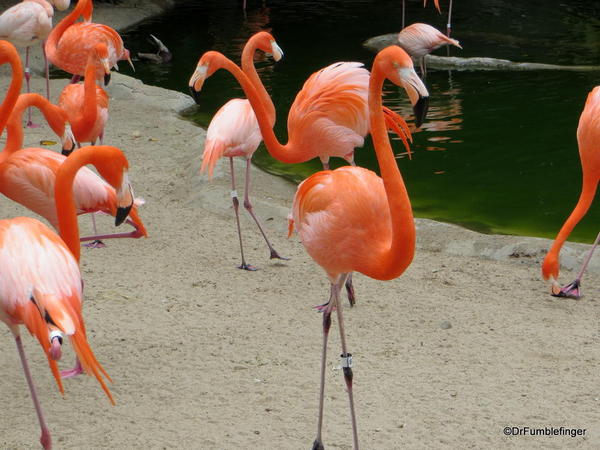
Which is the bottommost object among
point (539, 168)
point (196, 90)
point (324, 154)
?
point (539, 168)

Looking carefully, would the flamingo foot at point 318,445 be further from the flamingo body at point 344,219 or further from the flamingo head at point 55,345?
the flamingo head at point 55,345

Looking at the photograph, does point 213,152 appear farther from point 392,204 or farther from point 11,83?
point 392,204

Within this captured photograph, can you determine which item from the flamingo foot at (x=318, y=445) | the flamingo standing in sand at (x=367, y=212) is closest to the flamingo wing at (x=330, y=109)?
the flamingo standing in sand at (x=367, y=212)

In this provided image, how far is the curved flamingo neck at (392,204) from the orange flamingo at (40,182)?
1.59 meters

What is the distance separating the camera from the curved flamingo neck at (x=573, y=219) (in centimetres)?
457

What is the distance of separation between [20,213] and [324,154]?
2070 millimetres

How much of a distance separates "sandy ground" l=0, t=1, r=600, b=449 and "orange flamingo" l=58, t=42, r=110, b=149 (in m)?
0.58

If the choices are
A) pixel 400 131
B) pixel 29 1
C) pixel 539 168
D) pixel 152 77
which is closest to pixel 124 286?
pixel 400 131

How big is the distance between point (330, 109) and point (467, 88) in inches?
203

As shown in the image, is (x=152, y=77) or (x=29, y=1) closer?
(x=29, y=1)

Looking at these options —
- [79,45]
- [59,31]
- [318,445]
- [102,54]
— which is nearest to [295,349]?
[318,445]

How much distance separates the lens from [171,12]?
15234 mm

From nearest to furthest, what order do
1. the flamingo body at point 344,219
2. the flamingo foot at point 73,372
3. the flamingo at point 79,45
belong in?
1. the flamingo body at point 344,219
2. the flamingo foot at point 73,372
3. the flamingo at point 79,45

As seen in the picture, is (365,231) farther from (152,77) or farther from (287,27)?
(287,27)
